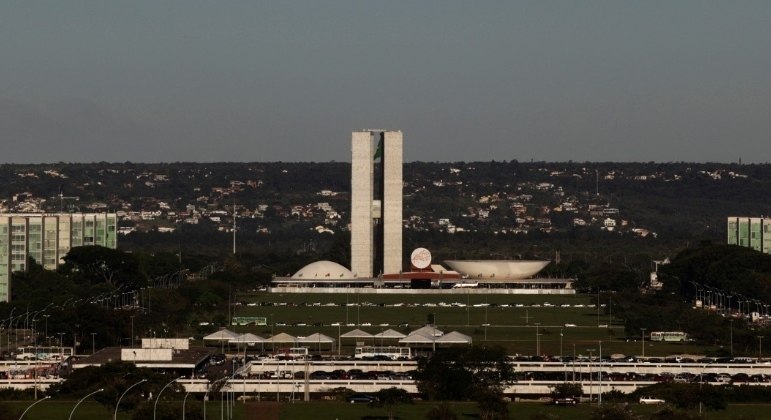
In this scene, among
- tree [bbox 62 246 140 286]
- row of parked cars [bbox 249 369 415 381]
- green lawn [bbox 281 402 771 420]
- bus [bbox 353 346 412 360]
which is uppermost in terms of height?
tree [bbox 62 246 140 286]

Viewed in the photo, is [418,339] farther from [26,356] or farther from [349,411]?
[349,411]

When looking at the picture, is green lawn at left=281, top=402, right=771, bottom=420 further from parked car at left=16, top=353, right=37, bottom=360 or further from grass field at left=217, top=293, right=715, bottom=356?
grass field at left=217, top=293, right=715, bottom=356

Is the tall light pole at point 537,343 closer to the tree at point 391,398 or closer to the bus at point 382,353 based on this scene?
→ the bus at point 382,353

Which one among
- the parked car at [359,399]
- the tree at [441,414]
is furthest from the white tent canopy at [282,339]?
the tree at [441,414]

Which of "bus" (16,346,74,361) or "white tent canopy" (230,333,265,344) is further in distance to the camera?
"white tent canopy" (230,333,265,344)

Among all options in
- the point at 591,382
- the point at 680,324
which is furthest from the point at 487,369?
the point at 680,324

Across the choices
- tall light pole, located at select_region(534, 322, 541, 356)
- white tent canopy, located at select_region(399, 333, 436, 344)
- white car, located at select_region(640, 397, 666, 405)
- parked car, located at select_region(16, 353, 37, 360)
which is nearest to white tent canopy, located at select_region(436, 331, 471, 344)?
white tent canopy, located at select_region(399, 333, 436, 344)

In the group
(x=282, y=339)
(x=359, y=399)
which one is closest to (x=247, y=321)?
(x=282, y=339)
